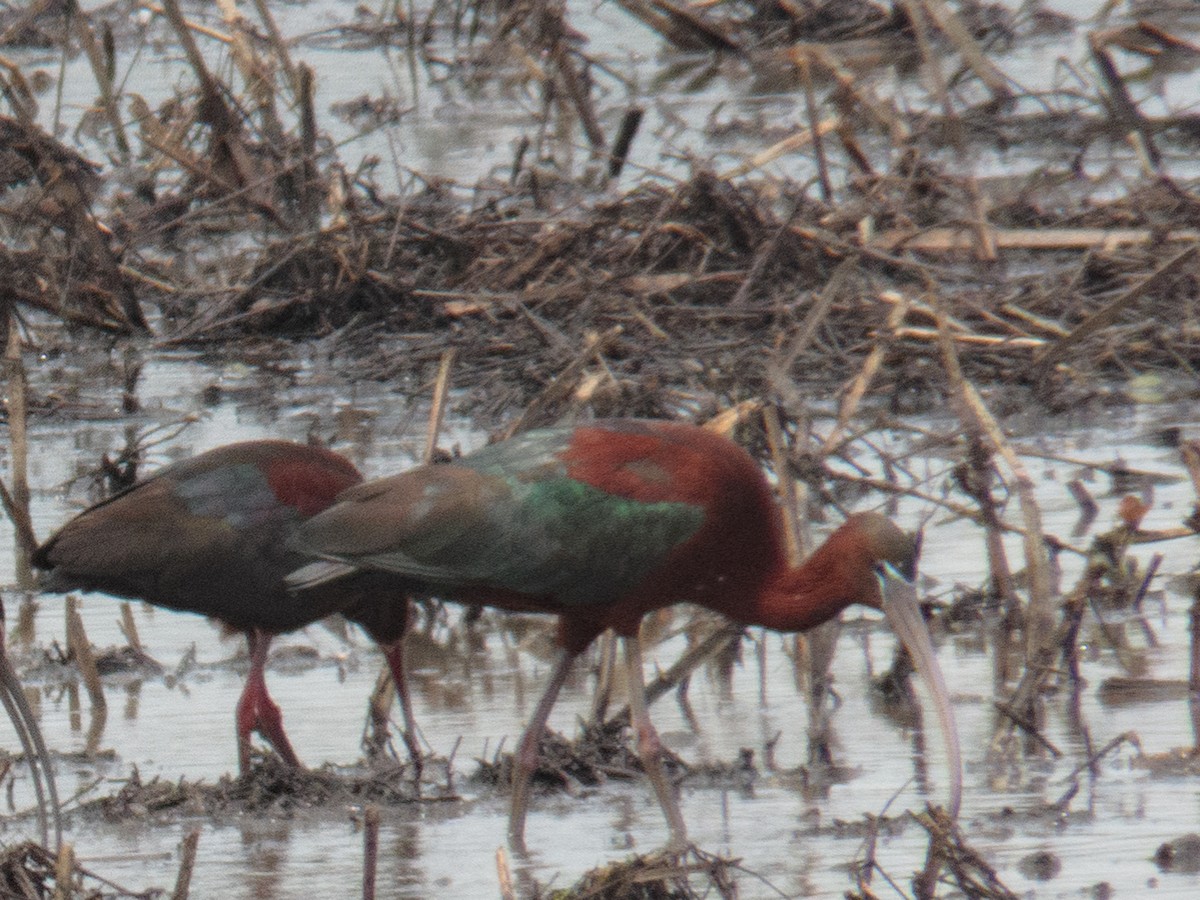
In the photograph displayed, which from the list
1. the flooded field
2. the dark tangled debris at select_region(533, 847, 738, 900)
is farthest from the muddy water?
the dark tangled debris at select_region(533, 847, 738, 900)

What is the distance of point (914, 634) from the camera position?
18.9 feet

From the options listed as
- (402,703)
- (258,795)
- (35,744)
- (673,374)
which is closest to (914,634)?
(402,703)

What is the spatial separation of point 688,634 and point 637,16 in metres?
8.25

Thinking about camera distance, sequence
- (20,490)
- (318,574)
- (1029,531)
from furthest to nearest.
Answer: (20,490), (1029,531), (318,574)

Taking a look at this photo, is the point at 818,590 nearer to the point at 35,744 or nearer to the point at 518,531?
the point at 518,531

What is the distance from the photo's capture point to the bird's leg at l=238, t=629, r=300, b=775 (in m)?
6.04

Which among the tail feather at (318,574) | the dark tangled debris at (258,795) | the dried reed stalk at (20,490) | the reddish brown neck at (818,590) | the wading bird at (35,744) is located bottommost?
the dark tangled debris at (258,795)

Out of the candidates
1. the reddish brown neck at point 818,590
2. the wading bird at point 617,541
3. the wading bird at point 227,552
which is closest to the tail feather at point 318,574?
the wading bird at point 617,541

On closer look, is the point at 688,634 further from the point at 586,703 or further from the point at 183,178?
the point at 183,178

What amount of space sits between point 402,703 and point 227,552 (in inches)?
24.2

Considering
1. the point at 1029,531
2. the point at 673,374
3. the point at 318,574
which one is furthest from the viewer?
the point at 673,374

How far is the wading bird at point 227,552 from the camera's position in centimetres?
636

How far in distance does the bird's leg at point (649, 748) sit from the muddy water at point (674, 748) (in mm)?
64

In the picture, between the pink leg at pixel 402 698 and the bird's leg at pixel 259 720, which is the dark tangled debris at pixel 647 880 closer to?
the pink leg at pixel 402 698
